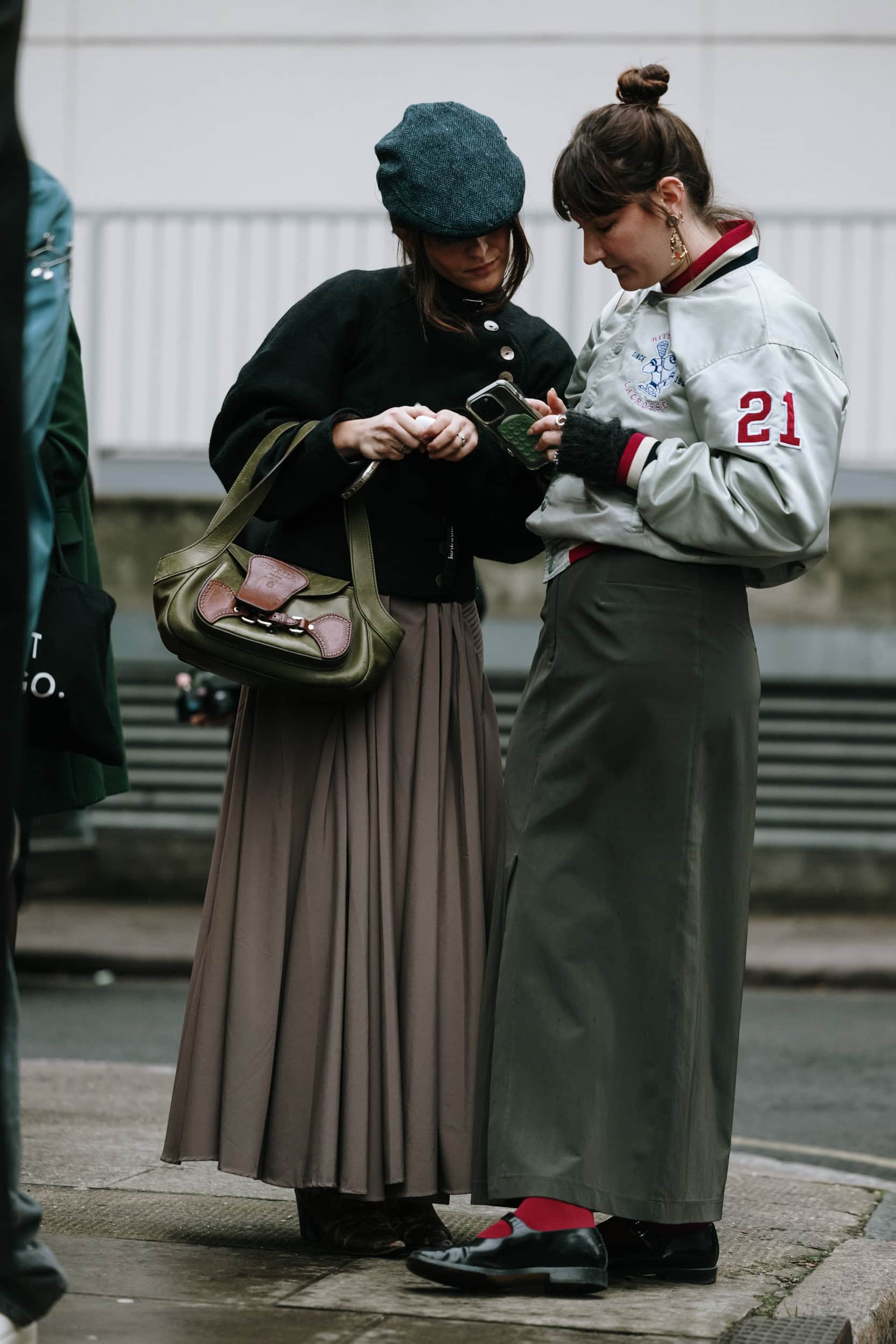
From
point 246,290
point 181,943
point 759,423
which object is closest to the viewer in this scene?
point 759,423

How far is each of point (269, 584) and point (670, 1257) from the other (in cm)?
126

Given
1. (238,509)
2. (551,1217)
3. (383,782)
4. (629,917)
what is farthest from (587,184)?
(551,1217)

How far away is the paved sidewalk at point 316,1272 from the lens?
2672mm

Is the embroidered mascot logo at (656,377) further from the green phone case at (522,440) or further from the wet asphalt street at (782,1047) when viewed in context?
the wet asphalt street at (782,1047)

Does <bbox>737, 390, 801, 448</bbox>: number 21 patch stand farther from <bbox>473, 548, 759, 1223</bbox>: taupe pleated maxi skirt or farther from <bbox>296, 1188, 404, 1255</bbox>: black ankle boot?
<bbox>296, 1188, 404, 1255</bbox>: black ankle boot

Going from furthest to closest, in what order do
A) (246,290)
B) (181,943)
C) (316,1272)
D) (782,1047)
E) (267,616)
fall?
(246,290) < (181,943) < (782,1047) < (267,616) < (316,1272)

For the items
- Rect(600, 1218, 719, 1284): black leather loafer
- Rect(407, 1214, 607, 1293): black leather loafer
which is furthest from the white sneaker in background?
Rect(600, 1218, 719, 1284): black leather loafer

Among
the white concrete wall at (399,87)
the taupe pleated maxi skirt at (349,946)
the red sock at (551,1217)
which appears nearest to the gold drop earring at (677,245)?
the taupe pleated maxi skirt at (349,946)

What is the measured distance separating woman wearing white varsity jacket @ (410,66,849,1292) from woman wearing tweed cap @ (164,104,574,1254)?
0.16m

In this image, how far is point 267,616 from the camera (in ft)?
10.3

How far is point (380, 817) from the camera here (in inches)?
127

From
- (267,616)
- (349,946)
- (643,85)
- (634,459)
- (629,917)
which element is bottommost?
(349,946)

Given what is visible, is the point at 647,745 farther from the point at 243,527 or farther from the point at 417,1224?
the point at 417,1224

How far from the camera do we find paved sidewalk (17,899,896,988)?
8625 millimetres
